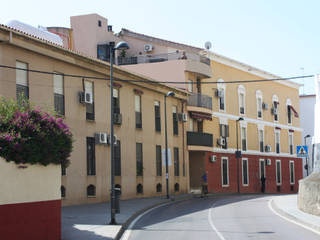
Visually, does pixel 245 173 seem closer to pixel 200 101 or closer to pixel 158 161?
pixel 200 101

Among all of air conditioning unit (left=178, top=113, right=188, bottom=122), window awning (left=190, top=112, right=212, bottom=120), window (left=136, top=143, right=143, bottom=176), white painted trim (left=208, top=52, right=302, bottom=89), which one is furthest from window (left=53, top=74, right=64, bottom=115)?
white painted trim (left=208, top=52, right=302, bottom=89)

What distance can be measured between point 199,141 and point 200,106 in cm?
282

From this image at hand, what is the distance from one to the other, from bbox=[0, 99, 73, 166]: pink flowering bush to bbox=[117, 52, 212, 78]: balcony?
28951 mm

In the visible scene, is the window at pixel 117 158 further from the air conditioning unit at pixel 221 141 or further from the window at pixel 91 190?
the air conditioning unit at pixel 221 141

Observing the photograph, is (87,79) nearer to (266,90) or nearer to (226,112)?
(226,112)

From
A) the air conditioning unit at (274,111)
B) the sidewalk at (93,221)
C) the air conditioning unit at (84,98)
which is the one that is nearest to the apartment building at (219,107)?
the air conditioning unit at (274,111)

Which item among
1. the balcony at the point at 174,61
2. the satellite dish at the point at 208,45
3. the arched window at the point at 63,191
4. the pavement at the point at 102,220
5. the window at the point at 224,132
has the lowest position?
the pavement at the point at 102,220

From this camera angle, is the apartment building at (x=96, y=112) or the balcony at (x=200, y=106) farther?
the balcony at (x=200, y=106)

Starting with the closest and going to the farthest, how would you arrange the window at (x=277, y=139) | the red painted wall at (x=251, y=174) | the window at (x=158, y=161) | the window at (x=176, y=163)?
the window at (x=158, y=161) < the window at (x=176, y=163) < the red painted wall at (x=251, y=174) < the window at (x=277, y=139)

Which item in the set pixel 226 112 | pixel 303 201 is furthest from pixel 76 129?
pixel 226 112

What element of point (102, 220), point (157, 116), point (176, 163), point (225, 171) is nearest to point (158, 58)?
point (157, 116)

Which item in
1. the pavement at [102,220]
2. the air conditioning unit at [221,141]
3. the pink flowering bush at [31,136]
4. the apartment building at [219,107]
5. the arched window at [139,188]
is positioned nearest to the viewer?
the pink flowering bush at [31,136]

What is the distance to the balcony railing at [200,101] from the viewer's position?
4400 cm

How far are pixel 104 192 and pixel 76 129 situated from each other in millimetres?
4215
